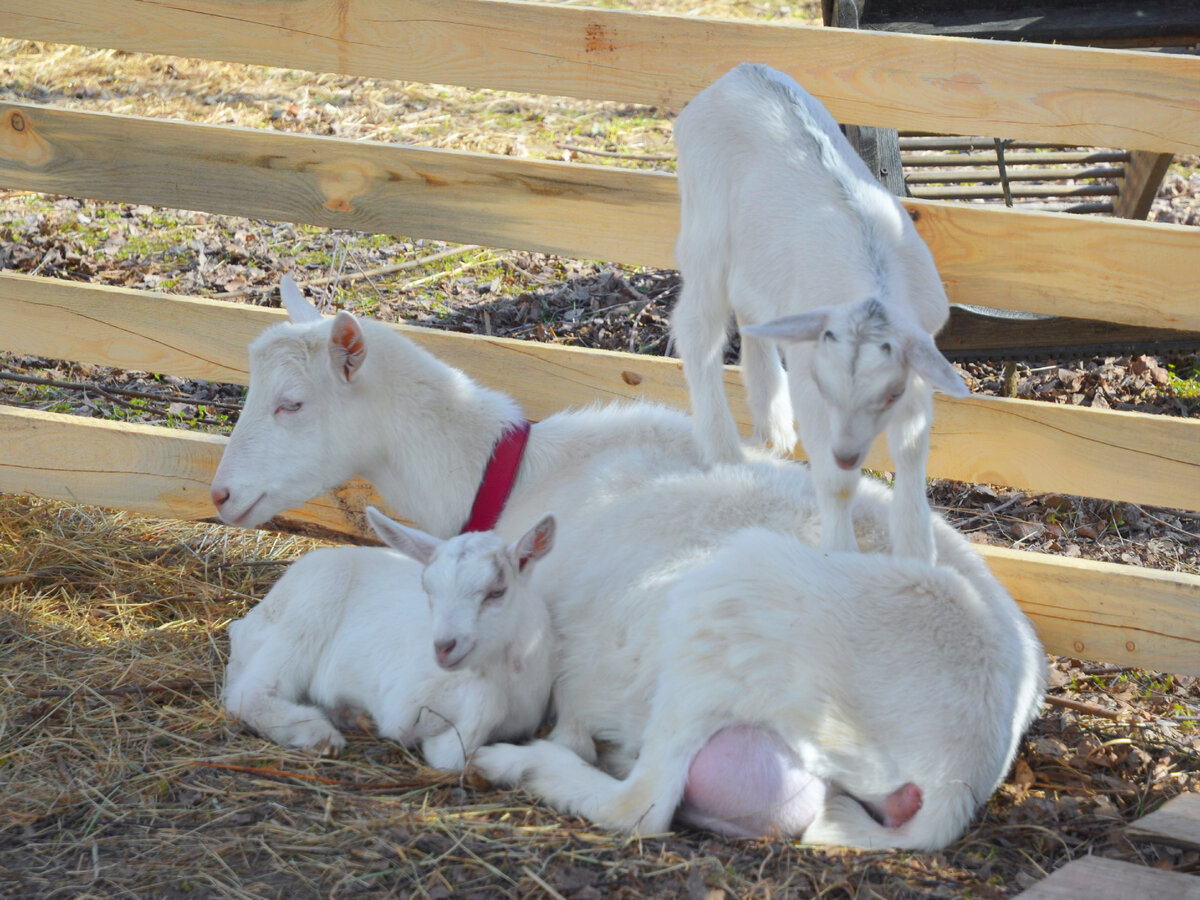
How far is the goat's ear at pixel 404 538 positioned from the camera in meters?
3.23

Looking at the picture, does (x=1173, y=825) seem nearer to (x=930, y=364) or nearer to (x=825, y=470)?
(x=825, y=470)

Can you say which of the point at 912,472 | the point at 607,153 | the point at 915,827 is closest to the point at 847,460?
the point at 912,472

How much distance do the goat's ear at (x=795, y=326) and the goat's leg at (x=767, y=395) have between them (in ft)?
3.10

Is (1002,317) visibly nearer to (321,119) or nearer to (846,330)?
(846,330)

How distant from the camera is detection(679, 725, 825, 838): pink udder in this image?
2869mm

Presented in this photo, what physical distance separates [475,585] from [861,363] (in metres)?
1.15

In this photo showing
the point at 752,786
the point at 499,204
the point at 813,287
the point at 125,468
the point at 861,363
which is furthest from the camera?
the point at 125,468

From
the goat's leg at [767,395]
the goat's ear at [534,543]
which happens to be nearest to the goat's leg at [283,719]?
the goat's ear at [534,543]

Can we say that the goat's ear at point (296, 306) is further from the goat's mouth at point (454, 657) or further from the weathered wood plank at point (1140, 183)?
the weathered wood plank at point (1140, 183)

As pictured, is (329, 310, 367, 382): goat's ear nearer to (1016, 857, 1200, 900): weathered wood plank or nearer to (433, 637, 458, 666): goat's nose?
(433, 637, 458, 666): goat's nose

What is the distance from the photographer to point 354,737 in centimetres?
347

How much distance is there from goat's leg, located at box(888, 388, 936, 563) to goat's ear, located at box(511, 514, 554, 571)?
91 cm

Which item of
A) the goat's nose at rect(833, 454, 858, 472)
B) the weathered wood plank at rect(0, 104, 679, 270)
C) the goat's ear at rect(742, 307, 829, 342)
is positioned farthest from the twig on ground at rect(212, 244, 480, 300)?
the goat's nose at rect(833, 454, 858, 472)

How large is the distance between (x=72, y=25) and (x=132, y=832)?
9.64 feet
